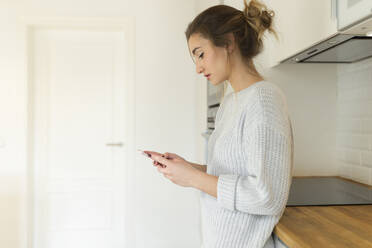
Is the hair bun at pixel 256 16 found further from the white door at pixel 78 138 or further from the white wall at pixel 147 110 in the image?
the white door at pixel 78 138

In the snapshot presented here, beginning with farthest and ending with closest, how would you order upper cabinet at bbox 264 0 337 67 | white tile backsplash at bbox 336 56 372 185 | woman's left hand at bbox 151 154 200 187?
1. white tile backsplash at bbox 336 56 372 185
2. upper cabinet at bbox 264 0 337 67
3. woman's left hand at bbox 151 154 200 187

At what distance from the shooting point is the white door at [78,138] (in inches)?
111

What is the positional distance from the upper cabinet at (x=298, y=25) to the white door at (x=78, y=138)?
5.62ft

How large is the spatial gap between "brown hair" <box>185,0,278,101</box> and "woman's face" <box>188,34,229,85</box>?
21 millimetres

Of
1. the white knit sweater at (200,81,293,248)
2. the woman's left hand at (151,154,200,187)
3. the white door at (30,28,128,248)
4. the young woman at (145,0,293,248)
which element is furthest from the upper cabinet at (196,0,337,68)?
the white door at (30,28,128,248)

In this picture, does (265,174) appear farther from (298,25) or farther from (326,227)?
(298,25)

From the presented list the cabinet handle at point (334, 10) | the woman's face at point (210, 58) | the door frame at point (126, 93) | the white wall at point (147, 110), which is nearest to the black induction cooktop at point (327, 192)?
the woman's face at point (210, 58)

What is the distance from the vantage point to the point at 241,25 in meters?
0.95

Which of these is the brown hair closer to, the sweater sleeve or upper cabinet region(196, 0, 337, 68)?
upper cabinet region(196, 0, 337, 68)

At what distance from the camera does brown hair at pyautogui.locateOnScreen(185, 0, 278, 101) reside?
95 cm

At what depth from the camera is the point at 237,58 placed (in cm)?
98

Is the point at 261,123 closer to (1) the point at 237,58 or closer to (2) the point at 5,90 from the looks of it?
(1) the point at 237,58

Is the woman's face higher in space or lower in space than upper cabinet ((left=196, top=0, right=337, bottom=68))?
lower

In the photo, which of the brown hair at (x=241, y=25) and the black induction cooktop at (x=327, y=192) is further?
the black induction cooktop at (x=327, y=192)
